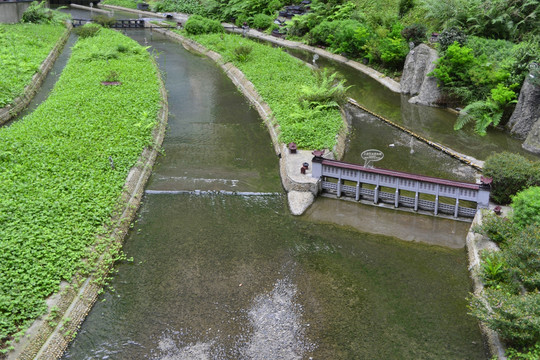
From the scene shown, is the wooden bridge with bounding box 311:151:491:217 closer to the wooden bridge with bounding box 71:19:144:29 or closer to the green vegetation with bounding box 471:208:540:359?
the green vegetation with bounding box 471:208:540:359

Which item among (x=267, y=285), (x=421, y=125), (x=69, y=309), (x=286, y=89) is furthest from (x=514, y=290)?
(x=286, y=89)

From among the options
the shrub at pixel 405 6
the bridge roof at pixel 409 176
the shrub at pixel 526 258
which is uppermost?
the shrub at pixel 405 6

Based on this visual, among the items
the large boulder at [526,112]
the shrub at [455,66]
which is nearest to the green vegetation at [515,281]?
the large boulder at [526,112]

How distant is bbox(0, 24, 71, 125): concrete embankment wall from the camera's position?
76.9ft

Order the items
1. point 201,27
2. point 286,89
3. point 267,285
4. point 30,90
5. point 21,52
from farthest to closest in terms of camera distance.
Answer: point 201,27 → point 21,52 → point 30,90 → point 286,89 → point 267,285

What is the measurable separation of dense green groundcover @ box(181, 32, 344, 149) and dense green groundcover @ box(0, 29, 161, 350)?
5826 millimetres

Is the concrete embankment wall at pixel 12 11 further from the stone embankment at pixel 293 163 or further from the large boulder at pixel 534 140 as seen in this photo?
the large boulder at pixel 534 140

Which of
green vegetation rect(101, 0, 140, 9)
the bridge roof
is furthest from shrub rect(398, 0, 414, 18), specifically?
green vegetation rect(101, 0, 140, 9)

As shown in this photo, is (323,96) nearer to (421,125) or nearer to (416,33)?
(421,125)

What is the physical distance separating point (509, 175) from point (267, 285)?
8026 millimetres

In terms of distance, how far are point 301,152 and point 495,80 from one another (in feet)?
35.6

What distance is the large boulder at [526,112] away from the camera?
68.5ft

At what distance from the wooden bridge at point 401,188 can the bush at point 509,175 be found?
1.71ft

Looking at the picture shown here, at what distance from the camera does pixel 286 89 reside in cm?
2600
